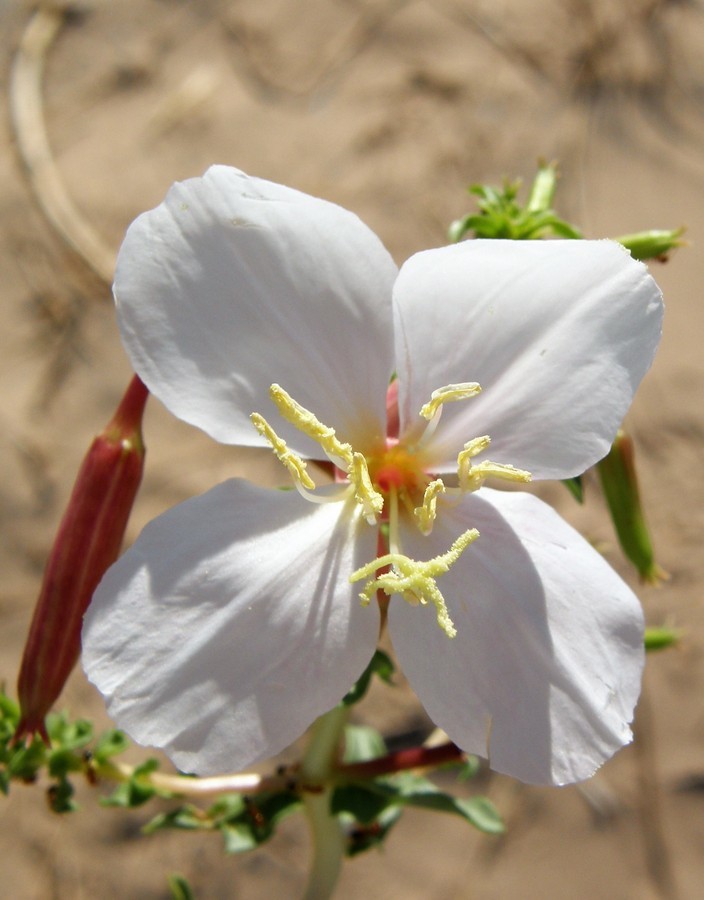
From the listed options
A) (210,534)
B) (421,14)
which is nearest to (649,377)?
(421,14)

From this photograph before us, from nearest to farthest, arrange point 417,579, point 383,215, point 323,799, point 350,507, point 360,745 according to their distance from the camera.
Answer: point 417,579, point 350,507, point 323,799, point 360,745, point 383,215

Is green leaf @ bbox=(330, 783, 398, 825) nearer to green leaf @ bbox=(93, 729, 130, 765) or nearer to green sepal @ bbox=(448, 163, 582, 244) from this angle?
green leaf @ bbox=(93, 729, 130, 765)

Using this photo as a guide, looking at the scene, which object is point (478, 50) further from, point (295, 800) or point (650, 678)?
point (295, 800)

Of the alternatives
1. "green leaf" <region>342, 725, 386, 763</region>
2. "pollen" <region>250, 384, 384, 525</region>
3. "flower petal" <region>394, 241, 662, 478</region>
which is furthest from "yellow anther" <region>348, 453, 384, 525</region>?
"green leaf" <region>342, 725, 386, 763</region>

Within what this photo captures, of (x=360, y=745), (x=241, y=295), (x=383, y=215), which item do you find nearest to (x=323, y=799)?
(x=360, y=745)

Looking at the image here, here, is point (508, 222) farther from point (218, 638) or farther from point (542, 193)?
point (218, 638)
